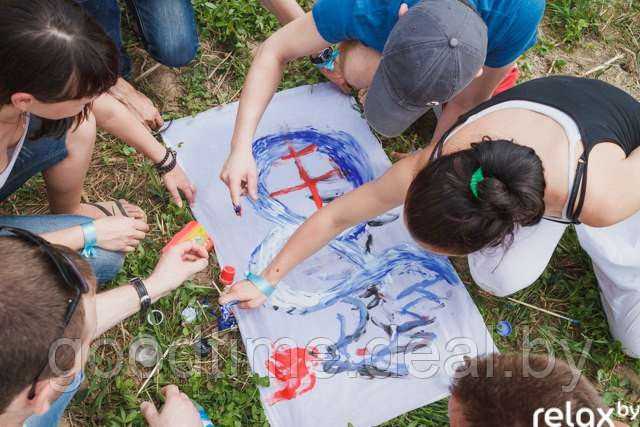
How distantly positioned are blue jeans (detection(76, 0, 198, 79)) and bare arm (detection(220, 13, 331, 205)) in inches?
23.5

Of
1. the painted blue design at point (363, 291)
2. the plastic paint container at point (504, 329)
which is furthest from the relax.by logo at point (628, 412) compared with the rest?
the painted blue design at point (363, 291)

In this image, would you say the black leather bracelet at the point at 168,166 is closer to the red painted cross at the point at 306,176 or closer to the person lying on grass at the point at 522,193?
the red painted cross at the point at 306,176

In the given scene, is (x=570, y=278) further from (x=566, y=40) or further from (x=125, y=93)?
(x=125, y=93)

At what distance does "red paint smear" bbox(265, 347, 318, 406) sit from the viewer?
6.97ft

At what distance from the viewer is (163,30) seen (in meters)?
2.57

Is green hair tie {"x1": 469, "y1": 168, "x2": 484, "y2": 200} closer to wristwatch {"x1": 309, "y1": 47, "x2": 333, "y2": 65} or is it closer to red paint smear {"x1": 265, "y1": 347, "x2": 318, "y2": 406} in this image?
red paint smear {"x1": 265, "y1": 347, "x2": 318, "y2": 406}

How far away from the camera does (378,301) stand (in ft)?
7.64

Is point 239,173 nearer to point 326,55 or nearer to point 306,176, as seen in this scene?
point 306,176

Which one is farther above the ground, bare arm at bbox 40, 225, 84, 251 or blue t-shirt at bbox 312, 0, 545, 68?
blue t-shirt at bbox 312, 0, 545, 68

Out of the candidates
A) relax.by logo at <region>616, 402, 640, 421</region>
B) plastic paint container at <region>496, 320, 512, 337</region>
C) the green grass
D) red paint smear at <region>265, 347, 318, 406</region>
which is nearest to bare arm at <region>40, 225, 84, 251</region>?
the green grass

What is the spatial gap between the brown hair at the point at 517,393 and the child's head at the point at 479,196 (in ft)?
1.17

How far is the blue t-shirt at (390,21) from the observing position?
75.2 inches

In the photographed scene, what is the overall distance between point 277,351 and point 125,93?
51.9 inches

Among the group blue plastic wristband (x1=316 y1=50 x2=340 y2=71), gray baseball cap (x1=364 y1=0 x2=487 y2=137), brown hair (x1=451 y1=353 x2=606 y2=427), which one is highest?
gray baseball cap (x1=364 y1=0 x2=487 y2=137)
